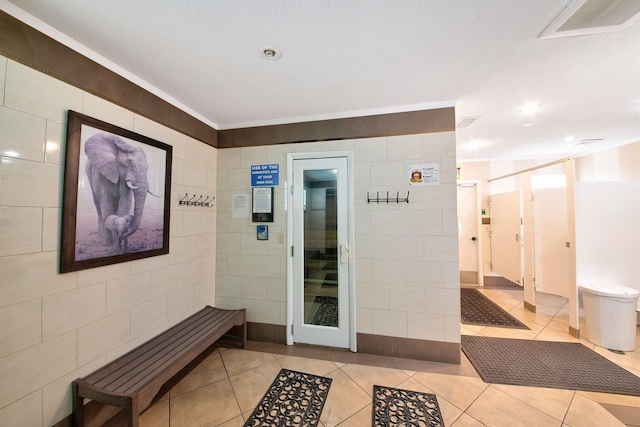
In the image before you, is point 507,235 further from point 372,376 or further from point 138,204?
point 138,204

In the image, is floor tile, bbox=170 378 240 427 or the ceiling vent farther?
floor tile, bbox=170 378 240 427

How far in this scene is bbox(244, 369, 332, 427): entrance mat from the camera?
1.48 meters

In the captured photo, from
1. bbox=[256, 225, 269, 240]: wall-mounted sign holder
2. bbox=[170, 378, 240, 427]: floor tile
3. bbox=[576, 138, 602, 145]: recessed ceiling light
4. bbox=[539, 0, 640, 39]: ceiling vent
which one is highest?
bbox=[576, 138, 602, 145]: recessed ceiling light

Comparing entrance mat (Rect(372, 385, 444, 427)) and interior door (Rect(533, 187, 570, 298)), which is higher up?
interior door (Rect(533, 187, 570, 298))

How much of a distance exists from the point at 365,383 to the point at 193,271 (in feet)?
6.44

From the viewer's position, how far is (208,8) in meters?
1.14

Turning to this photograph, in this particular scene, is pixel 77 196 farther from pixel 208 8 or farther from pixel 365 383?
pixel 365 383

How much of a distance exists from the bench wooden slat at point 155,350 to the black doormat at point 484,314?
3189mm

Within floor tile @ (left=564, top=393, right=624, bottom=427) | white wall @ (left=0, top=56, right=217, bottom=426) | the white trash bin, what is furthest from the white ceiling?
floor tile @ (left=564, top=393, right=624, bottom=427)

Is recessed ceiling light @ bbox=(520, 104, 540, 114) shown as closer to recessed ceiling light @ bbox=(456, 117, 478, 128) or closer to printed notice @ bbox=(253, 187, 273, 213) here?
recessed ceiling light @ bbox=(456, 117, 478, 128)

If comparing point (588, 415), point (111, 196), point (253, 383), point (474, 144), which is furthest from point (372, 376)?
point (474, 144)

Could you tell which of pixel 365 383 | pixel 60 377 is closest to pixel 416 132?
pixel 365 383

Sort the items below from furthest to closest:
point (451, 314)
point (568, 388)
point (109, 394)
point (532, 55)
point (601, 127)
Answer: point (601, 127)
point (451, 314)
point (568, 388)
point (532, 55)
point (109, 394)

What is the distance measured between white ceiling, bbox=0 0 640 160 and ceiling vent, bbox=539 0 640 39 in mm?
55
